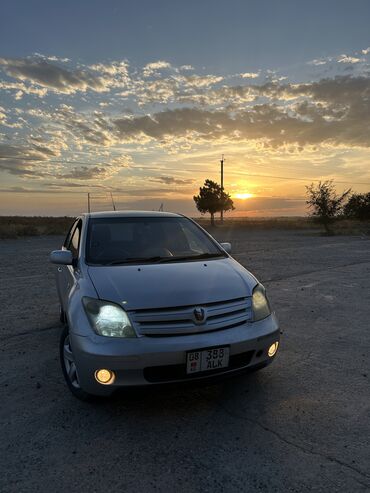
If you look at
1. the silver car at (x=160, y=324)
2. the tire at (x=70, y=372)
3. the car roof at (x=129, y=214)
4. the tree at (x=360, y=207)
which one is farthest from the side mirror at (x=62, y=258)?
the tree at (x=360, y=207)

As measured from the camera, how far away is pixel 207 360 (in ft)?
9.45

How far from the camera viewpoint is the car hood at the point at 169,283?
3.02 m

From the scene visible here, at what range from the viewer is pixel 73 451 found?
266 centimetres

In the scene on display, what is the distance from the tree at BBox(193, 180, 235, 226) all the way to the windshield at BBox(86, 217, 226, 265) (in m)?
49.6

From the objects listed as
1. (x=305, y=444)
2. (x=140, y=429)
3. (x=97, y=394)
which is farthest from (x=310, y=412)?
(x=97, y=394)

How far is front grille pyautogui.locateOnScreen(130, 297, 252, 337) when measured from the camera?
113 inches

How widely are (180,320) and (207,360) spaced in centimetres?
36

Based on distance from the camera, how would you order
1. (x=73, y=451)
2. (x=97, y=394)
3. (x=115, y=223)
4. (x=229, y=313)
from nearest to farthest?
(x=73, y=451) → (x=97, y=394) → (x=229, y=313) → (x=115, y=223)

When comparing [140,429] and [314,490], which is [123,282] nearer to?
[140,429]

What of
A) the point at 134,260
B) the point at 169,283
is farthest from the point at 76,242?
the point at 169,283

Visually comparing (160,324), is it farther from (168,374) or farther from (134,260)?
(134,260)

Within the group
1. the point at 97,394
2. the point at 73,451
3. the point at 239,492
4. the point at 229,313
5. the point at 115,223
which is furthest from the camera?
the point at 115,223

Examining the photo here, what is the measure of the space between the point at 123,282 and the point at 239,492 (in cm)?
172

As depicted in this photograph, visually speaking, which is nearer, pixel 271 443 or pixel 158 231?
pixel 271 443
